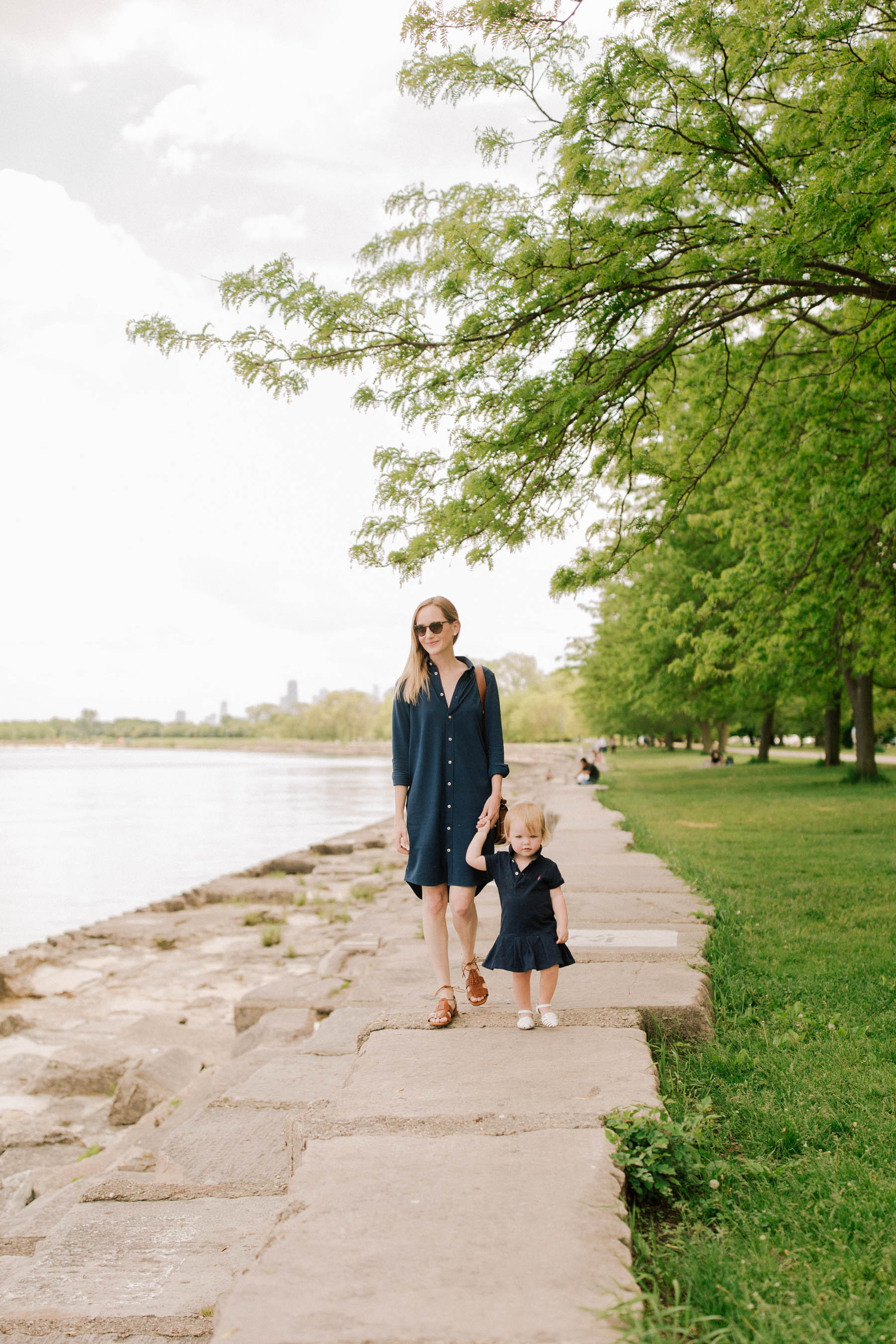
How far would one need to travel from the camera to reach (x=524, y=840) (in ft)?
13.5

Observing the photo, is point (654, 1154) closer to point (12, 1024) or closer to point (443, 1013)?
point (443, 1013)

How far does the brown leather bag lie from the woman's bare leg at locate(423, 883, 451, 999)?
0.36 m

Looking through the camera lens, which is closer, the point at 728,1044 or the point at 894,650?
the point at 728,1044

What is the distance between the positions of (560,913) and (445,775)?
83 centimetres

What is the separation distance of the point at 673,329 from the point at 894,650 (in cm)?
1029

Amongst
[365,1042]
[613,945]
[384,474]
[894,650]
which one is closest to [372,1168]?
[365,1042]

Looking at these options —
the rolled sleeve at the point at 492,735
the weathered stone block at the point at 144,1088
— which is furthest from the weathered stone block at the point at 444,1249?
the weathered stone block at the point at 144,1088

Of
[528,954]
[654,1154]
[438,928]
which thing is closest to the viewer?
A: [654,1154]

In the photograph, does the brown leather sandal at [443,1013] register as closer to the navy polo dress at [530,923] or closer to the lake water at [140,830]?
the navy polo dress at [530,923]

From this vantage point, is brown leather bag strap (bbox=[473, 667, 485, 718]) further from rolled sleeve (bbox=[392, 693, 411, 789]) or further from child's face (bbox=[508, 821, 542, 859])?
child's face (bbox=[508, 821, 542, 859])

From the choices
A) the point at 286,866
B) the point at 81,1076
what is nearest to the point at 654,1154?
the point at 81,1076

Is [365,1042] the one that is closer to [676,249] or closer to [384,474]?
[384,474]

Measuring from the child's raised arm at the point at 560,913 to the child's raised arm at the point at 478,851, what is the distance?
0.35m

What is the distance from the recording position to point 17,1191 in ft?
16.3
